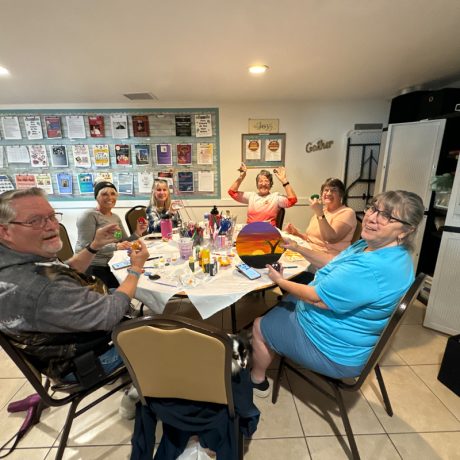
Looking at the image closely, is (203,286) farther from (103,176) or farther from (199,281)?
(103,176)

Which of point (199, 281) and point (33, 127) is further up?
point (33, 127)

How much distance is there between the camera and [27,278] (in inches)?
36.9

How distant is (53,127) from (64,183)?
807 millimetres

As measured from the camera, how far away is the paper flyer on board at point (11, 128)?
354cm

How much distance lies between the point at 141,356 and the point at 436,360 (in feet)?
7.29

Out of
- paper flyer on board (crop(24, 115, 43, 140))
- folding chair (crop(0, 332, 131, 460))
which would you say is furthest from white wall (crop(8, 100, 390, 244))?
folding chair (crop(0, 332, 131, 460))

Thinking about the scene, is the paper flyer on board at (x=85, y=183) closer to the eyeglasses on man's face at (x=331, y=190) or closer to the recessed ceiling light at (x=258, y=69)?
the recessed ceiling light at (x=258, y=69)

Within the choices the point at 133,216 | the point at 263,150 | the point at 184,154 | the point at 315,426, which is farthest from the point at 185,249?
the point at 263,150

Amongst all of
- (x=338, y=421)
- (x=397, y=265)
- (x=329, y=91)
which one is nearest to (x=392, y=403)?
(x=338, y=421)

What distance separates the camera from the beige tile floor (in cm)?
129

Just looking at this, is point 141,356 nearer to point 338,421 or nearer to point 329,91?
point 338,421

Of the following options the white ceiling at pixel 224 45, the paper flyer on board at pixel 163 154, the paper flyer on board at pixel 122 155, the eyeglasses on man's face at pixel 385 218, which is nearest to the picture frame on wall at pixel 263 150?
the white ceiling at pixel 224 45

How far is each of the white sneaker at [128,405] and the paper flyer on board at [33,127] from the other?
3.85 metres

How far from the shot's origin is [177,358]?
2.88 ft
